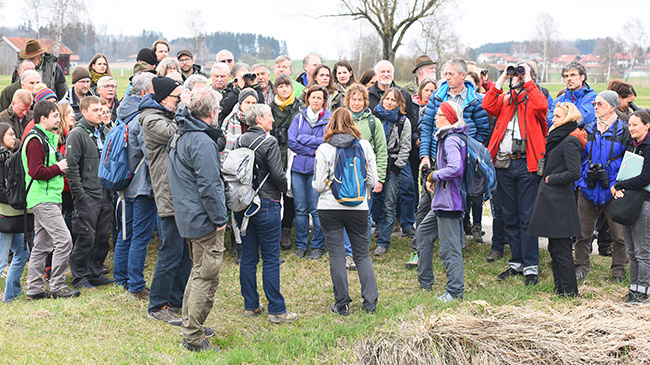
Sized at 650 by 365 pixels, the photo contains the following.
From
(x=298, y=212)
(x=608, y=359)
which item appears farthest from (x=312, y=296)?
(x=608, y=359)

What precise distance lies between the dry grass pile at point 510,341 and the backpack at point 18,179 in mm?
3868

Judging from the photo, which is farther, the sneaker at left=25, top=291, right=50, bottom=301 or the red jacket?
the red jacket

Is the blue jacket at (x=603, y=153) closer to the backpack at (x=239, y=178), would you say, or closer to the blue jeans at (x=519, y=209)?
the blue jeans at (x=519, y=209)

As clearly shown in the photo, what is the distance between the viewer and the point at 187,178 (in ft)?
16.3

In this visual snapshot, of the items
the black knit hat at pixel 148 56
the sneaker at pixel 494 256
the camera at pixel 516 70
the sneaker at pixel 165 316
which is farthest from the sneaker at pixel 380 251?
the black knit hat at pixel 148 56

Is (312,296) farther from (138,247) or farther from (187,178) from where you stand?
(187,178)

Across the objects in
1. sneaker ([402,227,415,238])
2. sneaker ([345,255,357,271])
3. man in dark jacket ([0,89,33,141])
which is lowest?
sneaker ([345,255,357,271])

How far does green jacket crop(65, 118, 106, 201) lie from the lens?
6.61 metres

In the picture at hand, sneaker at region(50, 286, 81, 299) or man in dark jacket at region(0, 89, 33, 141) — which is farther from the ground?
man in dark jacket at region(0, 89, 33, 141)

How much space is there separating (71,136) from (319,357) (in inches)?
151

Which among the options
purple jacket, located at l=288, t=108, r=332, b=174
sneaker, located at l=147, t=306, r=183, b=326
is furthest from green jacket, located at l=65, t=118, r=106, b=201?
purple jacket, located at l=288, t=108, r=332, b=174

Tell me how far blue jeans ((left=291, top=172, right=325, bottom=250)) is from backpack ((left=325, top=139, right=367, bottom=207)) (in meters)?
2.12

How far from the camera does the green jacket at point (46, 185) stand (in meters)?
6.27

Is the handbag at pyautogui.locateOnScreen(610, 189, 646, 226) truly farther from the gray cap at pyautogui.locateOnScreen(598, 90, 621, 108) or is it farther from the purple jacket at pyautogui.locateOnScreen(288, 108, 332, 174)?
the purple jacket at pyautogui.locateOnScreen(288, 108, 332, 174)
